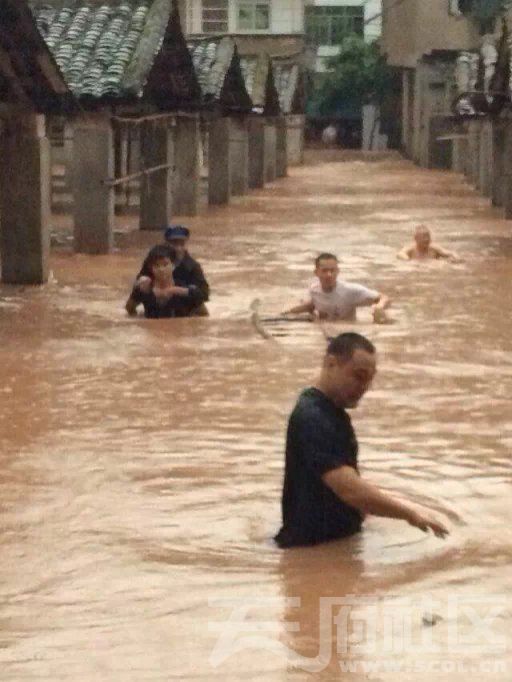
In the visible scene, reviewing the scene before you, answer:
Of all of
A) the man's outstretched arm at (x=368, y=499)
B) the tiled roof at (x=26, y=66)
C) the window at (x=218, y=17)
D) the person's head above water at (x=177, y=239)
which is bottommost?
the man's outstretched arm at (x=368, y=499)

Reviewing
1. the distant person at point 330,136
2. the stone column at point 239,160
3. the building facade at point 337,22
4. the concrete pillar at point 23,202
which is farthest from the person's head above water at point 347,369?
the building facade at point 337,22

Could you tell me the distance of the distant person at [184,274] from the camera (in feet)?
48.0

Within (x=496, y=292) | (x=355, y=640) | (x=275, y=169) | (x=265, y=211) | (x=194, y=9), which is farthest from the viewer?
(x=194, y=9)

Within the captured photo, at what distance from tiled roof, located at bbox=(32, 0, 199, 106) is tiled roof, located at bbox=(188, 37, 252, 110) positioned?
4.85 meters

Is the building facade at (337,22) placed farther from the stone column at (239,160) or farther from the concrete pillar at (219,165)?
the concrete pillar at (219,165)

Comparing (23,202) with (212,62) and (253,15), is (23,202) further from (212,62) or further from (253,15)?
(253,15)

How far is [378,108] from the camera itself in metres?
75.8

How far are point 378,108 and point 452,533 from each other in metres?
69.7

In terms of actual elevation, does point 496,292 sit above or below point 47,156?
below

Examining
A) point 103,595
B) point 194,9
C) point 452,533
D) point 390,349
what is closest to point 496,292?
point 390,349

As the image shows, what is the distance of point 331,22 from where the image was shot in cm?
7862

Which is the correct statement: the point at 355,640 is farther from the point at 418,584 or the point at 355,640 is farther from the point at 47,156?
the point at 47,156

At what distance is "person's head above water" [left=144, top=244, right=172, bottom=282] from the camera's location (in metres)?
14.2

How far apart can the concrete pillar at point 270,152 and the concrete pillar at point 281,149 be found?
0.96 m
